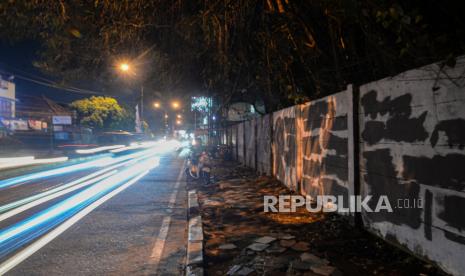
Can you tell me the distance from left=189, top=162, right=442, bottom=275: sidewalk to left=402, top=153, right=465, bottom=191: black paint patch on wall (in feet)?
3.32

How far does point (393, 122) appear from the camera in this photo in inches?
196

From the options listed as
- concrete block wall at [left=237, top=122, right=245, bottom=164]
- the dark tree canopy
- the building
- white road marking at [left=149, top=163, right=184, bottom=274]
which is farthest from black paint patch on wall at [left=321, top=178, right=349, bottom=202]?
the building

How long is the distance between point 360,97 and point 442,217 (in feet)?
8.26

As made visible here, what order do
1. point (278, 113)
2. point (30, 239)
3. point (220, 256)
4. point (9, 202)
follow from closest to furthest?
point (220, 256) → point (30, 239) → point (9, 202) → point (278, 113)

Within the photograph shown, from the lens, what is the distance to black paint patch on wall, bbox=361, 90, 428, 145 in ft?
14.7

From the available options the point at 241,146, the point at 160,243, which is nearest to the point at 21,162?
the point at 241,146

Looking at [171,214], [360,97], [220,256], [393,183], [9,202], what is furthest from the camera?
[9,202]

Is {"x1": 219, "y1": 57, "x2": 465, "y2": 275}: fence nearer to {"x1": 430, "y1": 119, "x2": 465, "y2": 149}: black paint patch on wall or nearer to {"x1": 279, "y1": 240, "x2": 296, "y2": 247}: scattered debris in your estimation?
{"x1": 430, "y1": 119, "x2": 465, "y2": 149}: black paint patch on wall

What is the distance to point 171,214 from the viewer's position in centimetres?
859

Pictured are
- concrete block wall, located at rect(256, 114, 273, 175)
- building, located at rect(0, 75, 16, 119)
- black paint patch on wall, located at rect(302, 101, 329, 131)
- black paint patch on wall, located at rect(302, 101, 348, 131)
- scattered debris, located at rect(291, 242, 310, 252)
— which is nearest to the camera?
scattered debris, located at rect(291, 242, 310, 252)

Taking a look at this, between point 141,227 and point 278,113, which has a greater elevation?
point 278,113

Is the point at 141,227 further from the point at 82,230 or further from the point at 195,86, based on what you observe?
the point at 195,86

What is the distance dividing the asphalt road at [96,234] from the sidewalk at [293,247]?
692 millimetres

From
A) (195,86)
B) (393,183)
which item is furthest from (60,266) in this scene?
(195,86)
